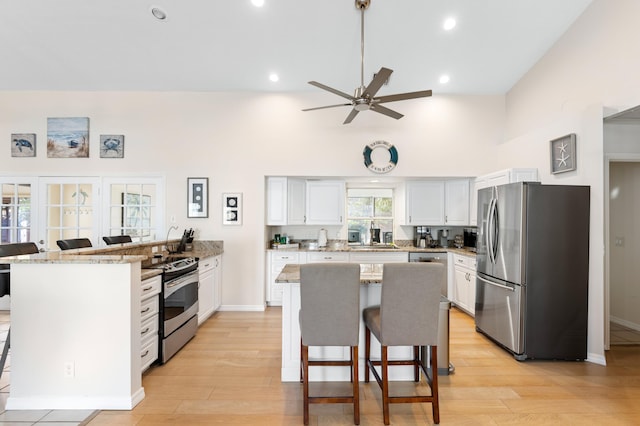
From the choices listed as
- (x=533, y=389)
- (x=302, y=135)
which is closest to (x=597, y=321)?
(x=533, y=389)

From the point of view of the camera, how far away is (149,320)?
2.73m

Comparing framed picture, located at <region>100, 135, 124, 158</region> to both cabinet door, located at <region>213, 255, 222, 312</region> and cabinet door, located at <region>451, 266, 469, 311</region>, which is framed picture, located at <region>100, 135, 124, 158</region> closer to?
cabinet door, located at <region>213, 255, 222, 312</region>

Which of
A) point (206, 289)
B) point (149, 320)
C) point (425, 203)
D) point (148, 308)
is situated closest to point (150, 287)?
point (148, 308)

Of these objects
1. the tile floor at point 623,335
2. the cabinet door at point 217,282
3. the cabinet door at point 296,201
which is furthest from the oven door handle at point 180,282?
the tile floor at point 623,335

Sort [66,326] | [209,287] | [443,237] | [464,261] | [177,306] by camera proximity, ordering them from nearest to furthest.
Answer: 1. [66,326]
2. [177,306]
3. [209,287]
4. [464,261]
5. [443,237]

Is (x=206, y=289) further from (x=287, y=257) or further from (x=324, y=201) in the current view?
(x=324, y=201)

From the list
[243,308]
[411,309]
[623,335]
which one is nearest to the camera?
[411,309]

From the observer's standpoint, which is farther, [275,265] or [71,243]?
[275,265]

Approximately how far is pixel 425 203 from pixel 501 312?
2.33m

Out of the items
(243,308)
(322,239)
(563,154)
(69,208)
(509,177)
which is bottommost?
(243,308)

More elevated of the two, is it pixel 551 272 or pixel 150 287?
pixel 551 272

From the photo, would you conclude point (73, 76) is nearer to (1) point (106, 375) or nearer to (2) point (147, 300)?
(2) point (147, 300)

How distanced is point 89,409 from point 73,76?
4.43 meters

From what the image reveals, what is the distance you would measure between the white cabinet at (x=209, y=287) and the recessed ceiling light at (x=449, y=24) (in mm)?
4166
